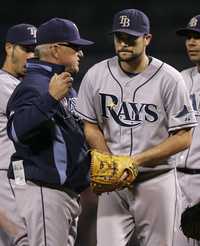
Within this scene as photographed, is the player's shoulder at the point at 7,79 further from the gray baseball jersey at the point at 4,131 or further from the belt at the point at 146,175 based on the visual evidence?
the belt at the point at 146,175

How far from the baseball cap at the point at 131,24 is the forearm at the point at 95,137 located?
0.48 metres

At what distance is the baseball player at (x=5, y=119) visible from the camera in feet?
12.4

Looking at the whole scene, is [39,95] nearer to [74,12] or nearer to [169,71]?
[169,71]

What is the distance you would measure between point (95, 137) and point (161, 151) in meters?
0.34

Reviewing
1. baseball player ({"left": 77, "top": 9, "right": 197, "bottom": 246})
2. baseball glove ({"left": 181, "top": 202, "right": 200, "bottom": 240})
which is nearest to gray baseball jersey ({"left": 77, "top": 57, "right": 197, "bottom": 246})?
baseball player ({"left": 77, "top": 9, "right": 197, "bottom": 246})

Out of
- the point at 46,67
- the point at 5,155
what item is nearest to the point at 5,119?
the point at 5,155

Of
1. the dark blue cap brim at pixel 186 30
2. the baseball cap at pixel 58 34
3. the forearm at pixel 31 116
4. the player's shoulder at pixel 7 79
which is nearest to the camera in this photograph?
the forearm at pixel 31 116

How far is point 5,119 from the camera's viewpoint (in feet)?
13.8

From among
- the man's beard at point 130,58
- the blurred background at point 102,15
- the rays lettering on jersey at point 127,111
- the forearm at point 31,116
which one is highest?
the man's beard at point 130,58

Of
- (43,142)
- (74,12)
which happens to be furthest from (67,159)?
(74,12)

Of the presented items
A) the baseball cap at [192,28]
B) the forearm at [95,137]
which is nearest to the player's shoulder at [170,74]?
the forearm at [95,137]

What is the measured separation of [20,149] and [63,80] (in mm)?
385

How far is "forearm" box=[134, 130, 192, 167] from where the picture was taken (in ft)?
12.3

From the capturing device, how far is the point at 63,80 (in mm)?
3455
